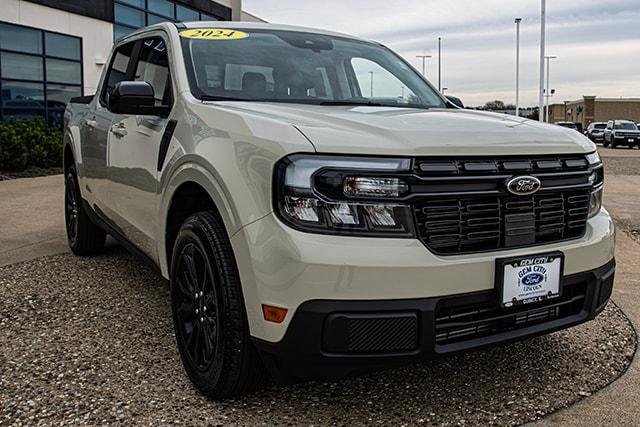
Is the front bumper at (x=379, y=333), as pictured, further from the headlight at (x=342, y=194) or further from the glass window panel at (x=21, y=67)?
the glass window panel at (x=21, y=67)

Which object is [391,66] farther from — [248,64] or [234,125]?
[234,125]

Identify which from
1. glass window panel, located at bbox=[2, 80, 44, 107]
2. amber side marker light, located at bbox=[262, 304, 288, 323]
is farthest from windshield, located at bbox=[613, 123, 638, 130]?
amber side marker light, located at bbox=[262, 304, 288, 323]

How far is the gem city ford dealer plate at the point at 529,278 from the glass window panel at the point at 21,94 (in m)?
14.6

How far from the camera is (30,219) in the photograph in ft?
25.6

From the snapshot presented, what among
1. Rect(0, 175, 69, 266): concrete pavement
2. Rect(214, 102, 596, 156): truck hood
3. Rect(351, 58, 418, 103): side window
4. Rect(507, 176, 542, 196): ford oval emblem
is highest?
Rect(351, 58, 418, 103): side window

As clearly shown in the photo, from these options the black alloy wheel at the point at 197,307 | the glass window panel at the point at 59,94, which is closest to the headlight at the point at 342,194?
the black alloy wheel at the point at 197,307

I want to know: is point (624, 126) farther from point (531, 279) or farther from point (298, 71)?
point (531, 279)

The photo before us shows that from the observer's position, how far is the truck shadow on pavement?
283cm

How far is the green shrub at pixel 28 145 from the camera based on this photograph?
12.8 m

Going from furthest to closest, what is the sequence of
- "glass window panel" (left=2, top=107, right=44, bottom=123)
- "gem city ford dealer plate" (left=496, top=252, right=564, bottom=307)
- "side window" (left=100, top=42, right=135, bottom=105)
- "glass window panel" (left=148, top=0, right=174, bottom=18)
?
"glass window panel" (left=148, top=0, right=174, bottom=18) < "glass window panel" (left=2, top=107, right=44, bottom=123) < "side window" (left=100, top=42, right=135, bottom=105) < "gem city ford dealer plate" (left=496, top=252, right=564, bottom=307)

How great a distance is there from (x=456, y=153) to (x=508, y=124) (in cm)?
58

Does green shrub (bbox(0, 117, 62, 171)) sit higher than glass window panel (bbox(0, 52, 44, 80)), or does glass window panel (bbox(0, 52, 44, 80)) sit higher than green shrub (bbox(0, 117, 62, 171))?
glass window panel (bbox(0, 52, 44, 80))

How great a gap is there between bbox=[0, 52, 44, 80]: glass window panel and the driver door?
11.9m

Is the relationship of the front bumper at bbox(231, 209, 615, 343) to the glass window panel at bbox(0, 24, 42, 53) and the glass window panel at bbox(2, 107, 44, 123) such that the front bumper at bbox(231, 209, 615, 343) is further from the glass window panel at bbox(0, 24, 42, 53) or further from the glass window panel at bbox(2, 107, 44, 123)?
the glass window panel at bbox(0, 24, 42, 53)
